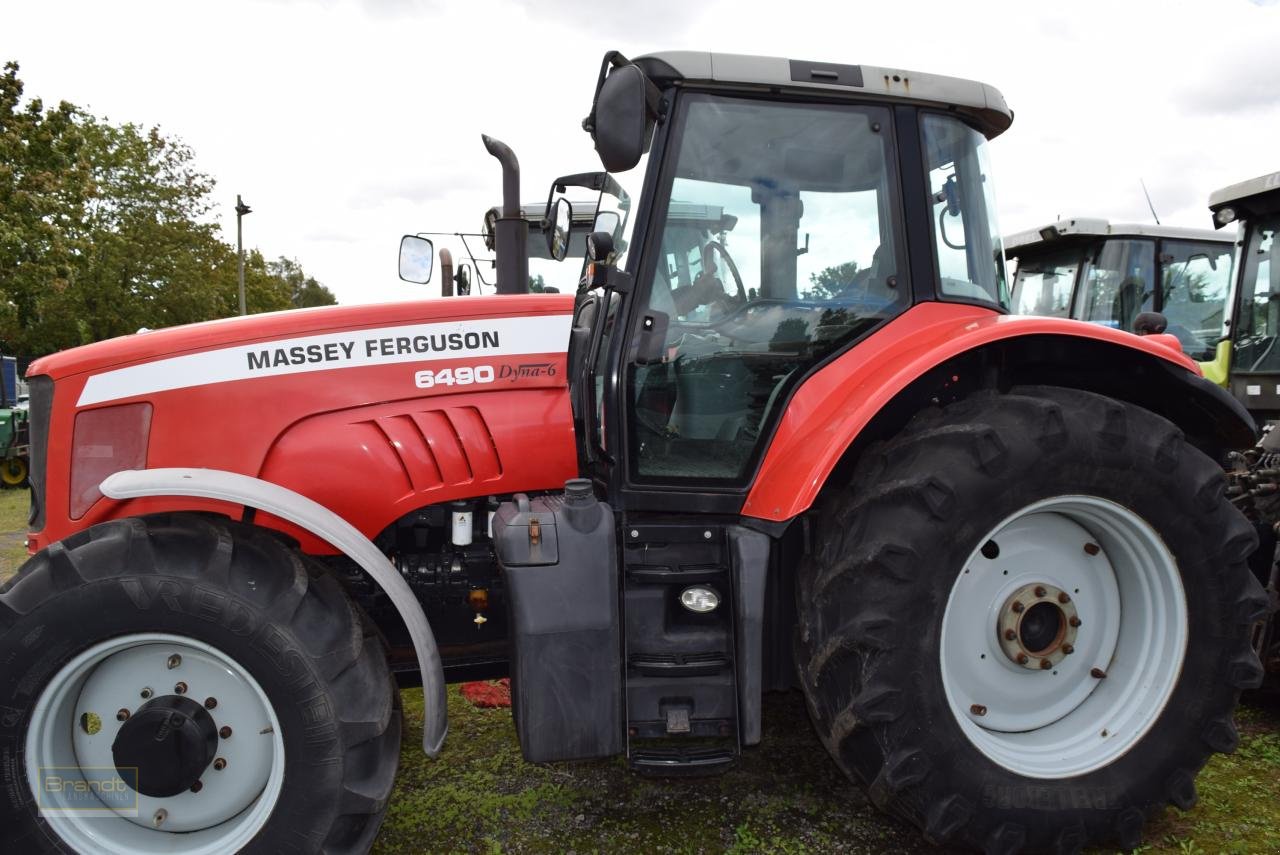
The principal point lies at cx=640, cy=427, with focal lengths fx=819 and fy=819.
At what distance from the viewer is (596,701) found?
2223mm

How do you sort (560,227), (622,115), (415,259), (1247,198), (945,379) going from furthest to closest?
1. (1247,198)
2. (415,259)
3. (560,227)
4. (945,379)
5. (622,115)

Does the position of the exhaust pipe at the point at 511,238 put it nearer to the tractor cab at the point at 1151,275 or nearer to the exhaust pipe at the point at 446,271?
the exhaust pipe at the point at 446,271

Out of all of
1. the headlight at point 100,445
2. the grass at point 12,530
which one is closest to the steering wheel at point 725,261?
the headlight at point 100,445

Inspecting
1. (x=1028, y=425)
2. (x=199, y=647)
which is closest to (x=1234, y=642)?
(x=1028, y=425)

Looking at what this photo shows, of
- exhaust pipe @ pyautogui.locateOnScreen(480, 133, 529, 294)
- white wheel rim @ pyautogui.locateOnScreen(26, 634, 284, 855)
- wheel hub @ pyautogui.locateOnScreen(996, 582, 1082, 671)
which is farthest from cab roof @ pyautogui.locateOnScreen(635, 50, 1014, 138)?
white wheel rim @ pyautogui.locateOnScreen(26, 634, 284, 855)

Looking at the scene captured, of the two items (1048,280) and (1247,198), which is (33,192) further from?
(1247,198)

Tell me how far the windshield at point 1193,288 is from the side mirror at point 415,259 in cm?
738

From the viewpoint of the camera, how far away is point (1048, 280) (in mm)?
8508

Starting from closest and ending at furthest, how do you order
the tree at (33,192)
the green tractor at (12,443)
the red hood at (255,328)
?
the red hood at (255,328) → the green tractor at (12,443) → the tree at (33,192)

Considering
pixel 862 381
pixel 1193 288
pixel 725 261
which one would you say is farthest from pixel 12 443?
pixel 1193 288

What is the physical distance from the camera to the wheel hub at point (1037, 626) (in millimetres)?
2365

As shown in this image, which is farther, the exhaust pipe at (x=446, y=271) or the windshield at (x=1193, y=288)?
the windshield at (x=1193, y=288)

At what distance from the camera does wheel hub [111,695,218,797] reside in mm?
2088

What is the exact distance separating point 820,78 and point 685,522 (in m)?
1.32
